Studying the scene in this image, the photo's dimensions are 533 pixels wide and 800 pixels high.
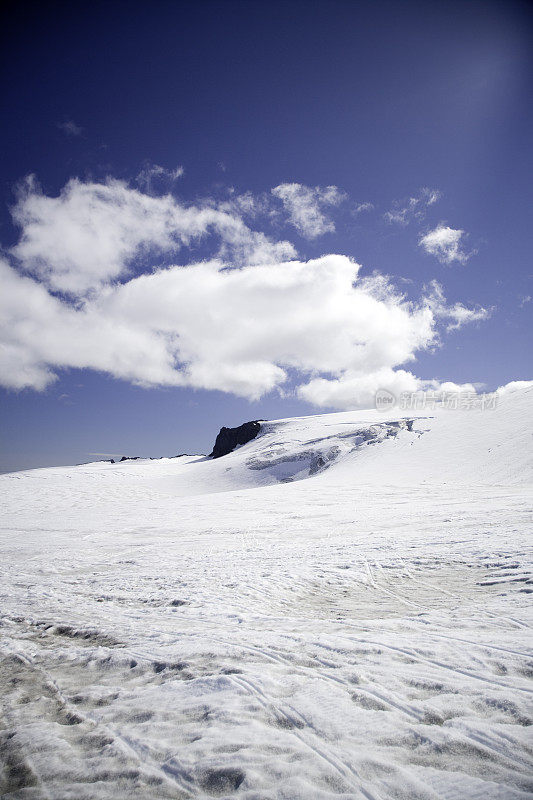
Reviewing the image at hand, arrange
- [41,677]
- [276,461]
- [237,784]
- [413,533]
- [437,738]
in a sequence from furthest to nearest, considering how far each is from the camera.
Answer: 1. [276,461]
2. [413,533]
3. [41,677]
4. [437,738]
5. [237,784]

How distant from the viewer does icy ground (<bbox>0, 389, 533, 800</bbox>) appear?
2.50 metres

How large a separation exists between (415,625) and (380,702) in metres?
1.92

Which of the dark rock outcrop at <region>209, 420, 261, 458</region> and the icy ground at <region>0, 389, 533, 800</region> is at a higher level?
the dark rock outcrop at <region>209, 420, 261, 458</region>

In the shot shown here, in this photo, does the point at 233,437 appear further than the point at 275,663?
Yes

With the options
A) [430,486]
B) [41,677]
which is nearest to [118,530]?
[41,677]

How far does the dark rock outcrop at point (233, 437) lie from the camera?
189 ft

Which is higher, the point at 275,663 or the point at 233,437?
the point at 233,437

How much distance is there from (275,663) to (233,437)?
5683 cm

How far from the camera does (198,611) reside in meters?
5.89

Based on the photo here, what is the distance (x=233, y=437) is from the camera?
198ft

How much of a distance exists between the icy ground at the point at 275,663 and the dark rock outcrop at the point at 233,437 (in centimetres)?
4482

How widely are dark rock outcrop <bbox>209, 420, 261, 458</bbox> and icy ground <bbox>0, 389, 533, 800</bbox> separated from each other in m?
44.8

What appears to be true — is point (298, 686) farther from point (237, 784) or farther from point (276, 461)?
point (276, 461)

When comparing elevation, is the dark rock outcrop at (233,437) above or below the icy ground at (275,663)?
above
